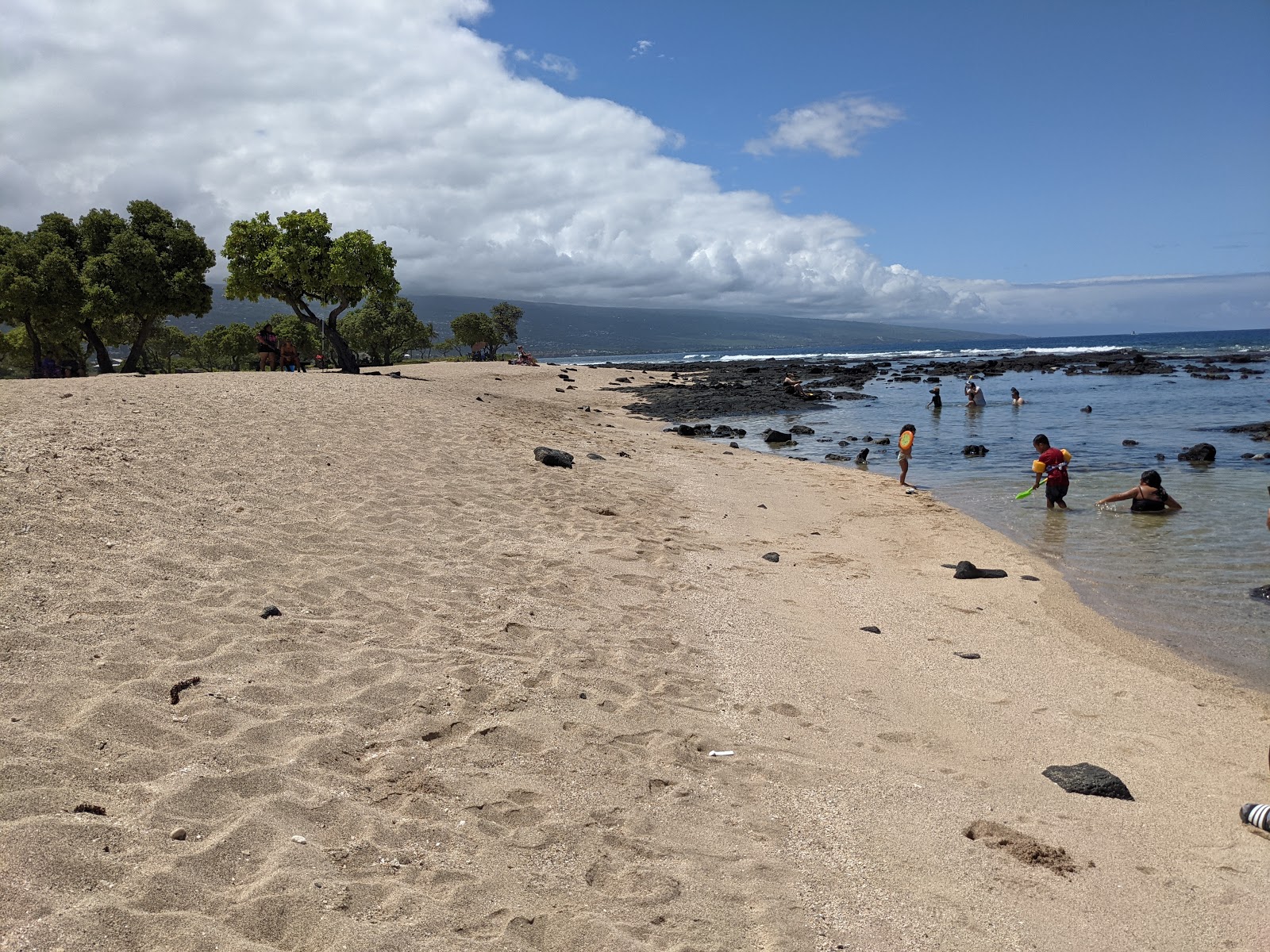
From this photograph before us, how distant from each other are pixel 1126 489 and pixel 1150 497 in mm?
3585

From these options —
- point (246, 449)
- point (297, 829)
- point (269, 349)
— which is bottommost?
point (297, 829)

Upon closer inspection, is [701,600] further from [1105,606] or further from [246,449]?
[246,449]

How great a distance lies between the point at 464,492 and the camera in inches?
411

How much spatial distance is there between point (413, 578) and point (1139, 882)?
18.8 feet

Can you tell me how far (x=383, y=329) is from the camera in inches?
2692

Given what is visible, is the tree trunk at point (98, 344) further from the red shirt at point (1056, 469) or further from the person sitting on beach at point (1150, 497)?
the person sitting on beach at point (1150, 497)

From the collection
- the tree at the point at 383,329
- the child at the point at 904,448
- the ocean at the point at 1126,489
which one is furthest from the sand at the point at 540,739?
the tree at the point at 383,329

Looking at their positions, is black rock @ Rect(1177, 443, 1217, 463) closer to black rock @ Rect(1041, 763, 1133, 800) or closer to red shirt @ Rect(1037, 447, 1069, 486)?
red shirt @ Rect(1037, 447, 1069, 486)

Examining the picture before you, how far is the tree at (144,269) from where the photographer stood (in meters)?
29.4

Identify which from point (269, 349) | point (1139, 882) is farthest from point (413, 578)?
point (269, 349)

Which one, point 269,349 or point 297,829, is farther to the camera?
point 269,349

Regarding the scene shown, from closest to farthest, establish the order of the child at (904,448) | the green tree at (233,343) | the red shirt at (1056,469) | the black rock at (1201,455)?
the red shirt at (1056,469) → the child at (904,448) → the black rock at (1201,455) → the green tree at (233,343)

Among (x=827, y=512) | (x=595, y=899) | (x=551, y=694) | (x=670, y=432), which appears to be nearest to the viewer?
(x=595, y=899)

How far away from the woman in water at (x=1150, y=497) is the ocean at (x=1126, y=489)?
23 cm
